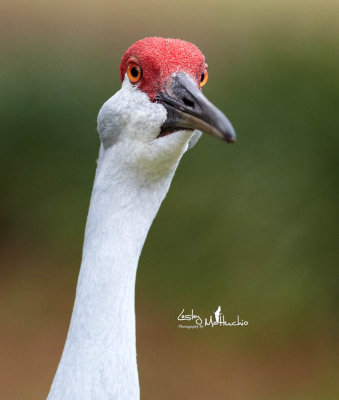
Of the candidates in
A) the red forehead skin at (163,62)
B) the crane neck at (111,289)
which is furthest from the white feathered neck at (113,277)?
the red forehead skin at (163,62)

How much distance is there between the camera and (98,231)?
2.25m

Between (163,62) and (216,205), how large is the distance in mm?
4332

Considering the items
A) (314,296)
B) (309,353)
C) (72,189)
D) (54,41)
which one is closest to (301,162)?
(314,296)

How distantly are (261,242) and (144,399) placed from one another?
5.74ft

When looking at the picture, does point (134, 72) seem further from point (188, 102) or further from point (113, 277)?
point (113, 277)

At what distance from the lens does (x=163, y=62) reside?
2.16 meters

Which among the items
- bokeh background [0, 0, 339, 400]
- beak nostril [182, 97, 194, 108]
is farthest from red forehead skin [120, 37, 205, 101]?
bokeh background [0, 0, 339, 400]

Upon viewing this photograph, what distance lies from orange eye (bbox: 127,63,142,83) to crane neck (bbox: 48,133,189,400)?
8.5 inches

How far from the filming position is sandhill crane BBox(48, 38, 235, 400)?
7.04ft

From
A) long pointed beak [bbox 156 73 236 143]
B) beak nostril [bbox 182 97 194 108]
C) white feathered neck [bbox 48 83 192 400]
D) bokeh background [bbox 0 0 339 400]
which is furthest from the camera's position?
bokeh background [bbox 0 0 339 400]

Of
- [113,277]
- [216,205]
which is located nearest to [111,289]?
[113,277]

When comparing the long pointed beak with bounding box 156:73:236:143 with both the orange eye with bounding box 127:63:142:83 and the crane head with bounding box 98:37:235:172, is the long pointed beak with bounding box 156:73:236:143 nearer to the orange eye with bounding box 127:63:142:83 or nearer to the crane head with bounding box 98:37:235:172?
the crane head with bounding box 98:37:235:172

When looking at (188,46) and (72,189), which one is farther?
(72,189)

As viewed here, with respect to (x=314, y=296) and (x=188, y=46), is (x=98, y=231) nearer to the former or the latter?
(x=188, y=46)
